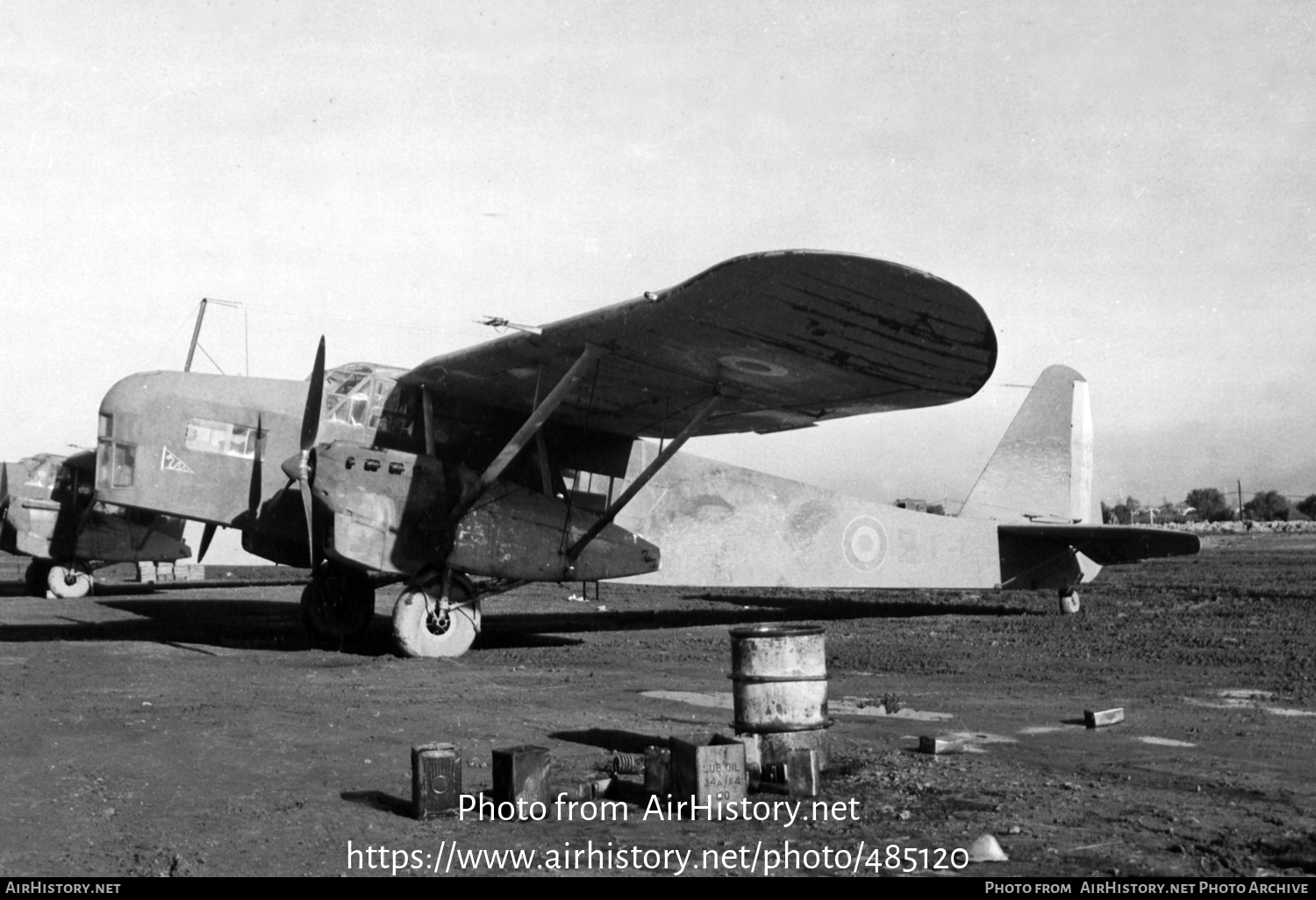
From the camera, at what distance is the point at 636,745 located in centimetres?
680

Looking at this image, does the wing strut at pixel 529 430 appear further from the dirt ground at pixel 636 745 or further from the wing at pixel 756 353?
the dirt ground at pixel 636 745

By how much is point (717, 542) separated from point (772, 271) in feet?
28.4

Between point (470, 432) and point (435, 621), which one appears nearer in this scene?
point (435, 621)

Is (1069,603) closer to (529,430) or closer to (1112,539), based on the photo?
(1112,539)

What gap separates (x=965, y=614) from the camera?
17984mm

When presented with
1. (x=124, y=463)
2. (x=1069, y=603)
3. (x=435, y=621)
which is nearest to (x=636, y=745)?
(x=435, y=621)

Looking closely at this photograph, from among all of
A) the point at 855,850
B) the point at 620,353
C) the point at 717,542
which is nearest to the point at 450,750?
the point at 855,850

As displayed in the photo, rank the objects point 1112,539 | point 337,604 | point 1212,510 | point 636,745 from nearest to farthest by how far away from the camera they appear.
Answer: point 636,745 < point 337,604 < point 1112,539 < point 1212,510

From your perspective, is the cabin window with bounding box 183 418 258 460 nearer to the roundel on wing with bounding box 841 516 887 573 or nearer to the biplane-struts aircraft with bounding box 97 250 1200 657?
the biplane-struts aircraft with bounding box 97 250 1200 657

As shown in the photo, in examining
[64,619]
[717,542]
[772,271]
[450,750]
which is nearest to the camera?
[450,750]

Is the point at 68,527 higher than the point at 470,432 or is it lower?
lower

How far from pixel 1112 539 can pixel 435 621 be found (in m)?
11.1

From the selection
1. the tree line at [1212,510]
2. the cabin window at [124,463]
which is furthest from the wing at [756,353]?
the tree line at [1212,510]

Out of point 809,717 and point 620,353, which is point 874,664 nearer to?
point 620,353
